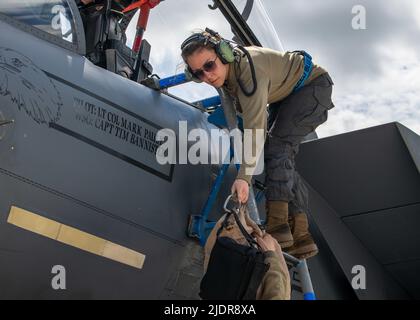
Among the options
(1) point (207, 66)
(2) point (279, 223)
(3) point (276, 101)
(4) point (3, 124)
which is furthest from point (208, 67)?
(4) point (3, 124)

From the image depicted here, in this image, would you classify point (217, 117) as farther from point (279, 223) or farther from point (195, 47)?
point (279, 223)

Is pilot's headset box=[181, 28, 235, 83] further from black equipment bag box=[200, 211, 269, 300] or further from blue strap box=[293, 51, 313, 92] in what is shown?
black equipment bag box=[200, 211, 269, 300]

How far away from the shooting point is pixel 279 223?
3.15m

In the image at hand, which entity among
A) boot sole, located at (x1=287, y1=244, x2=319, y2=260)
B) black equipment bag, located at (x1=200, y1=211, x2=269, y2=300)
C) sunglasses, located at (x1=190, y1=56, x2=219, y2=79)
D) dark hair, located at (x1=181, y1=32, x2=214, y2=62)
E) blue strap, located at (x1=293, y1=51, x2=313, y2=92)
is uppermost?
blue strap, located at (x1=293, y1=51, x2=313, y2=92)

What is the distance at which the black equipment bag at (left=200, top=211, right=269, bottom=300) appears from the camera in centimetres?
228

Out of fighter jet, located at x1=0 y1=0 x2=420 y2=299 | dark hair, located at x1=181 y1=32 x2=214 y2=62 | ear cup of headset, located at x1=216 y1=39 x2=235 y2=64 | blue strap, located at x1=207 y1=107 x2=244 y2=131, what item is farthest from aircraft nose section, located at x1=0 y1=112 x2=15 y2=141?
blue strap, located at x1=207 y1=107 x2=244 y2=131

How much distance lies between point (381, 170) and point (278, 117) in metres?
1.52

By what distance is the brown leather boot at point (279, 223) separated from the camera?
3.12 metres

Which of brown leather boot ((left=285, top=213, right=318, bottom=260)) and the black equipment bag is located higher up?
brown leather boot ((left=285, top=213, right=318, bottom=260))

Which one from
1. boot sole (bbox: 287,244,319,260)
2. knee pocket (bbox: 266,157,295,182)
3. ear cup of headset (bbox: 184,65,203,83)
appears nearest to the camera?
ear cup of headset (bbox: 184,65,203,83)

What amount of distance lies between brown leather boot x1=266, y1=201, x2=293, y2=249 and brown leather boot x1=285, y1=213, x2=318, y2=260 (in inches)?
9.1

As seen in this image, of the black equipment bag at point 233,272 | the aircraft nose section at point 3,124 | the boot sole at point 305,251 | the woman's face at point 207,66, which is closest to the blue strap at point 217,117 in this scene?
the woman's face at point 207,66

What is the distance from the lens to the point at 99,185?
2.59 meters
